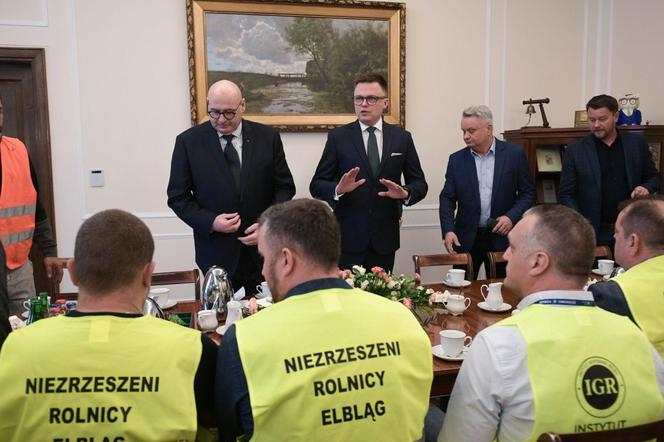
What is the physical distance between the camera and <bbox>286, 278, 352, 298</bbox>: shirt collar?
4.31 ft

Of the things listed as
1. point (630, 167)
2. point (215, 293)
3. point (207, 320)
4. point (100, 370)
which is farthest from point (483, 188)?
point (100, 370)

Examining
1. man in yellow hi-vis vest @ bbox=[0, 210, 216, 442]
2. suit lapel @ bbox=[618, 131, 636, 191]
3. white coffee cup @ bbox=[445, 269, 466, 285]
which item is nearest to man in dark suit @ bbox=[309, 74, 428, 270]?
white coffee cup @ bbox=[445, 269, 466, 285]

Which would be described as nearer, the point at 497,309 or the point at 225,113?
Answer: the point at 497,309

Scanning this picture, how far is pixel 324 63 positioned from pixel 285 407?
3.82 metres

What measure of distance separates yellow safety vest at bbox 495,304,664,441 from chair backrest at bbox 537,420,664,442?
0.18 feet

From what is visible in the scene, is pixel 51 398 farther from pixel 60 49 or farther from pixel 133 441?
pixel 60 49

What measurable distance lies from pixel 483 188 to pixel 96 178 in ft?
9.42

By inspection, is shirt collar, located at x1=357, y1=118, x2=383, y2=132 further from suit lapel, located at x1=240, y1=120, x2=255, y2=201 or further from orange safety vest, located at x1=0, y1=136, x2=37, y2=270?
orange safety vest, located at x1=0, y1=136, x2=37, y2=270

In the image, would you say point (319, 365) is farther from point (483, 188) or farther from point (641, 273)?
point (483, 188)

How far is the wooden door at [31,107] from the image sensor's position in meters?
4.08

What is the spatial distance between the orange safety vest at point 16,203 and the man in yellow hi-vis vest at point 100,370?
5.99 ft

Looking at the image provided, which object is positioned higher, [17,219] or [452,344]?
[17,219]

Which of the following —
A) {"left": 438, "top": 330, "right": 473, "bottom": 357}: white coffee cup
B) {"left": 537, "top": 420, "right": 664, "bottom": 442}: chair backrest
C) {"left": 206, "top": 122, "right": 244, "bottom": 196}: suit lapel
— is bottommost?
{"left": 438, "top": 330, "right": 473, "bottom": 357}: white coffee cup

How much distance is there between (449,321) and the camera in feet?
7.66
